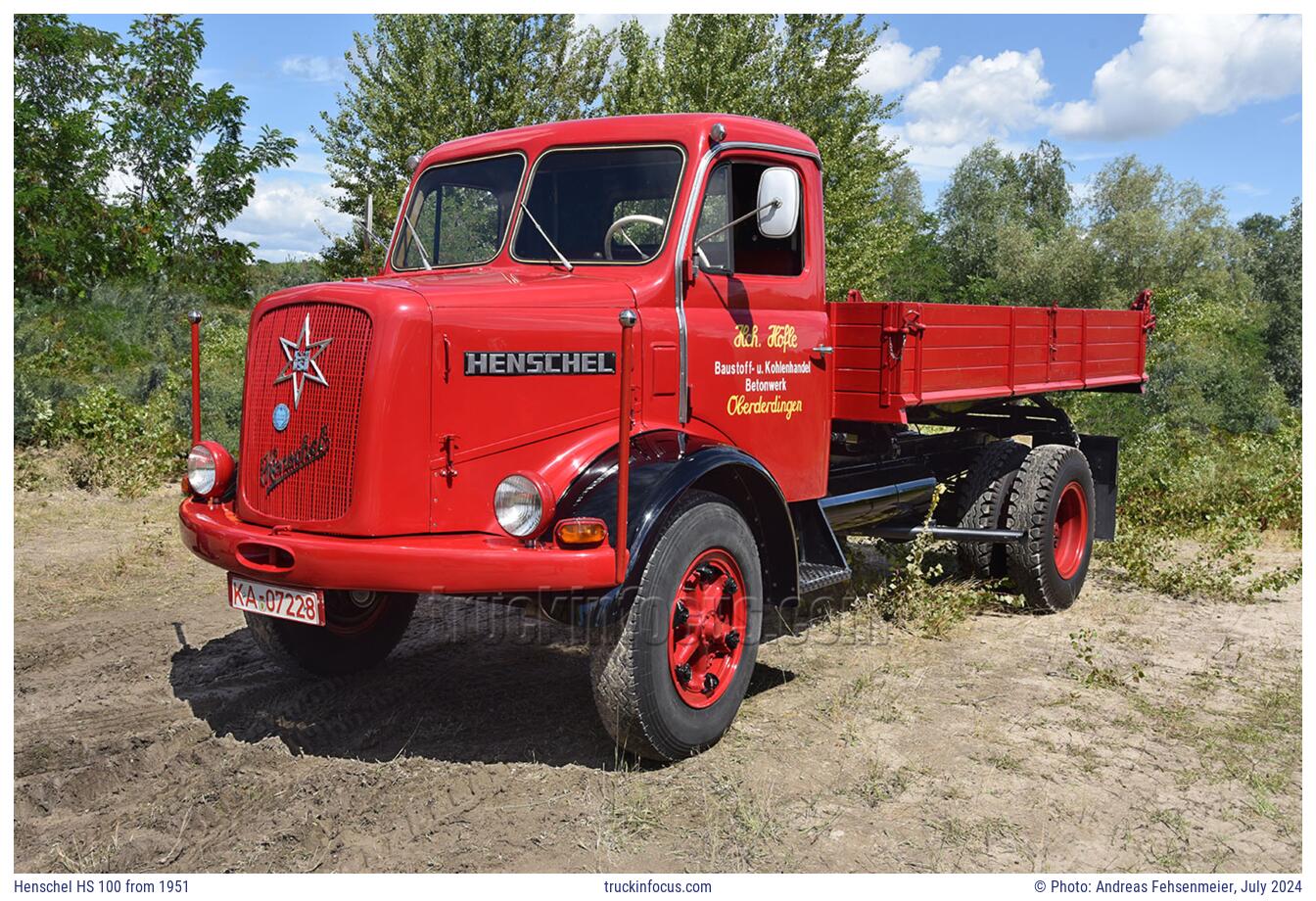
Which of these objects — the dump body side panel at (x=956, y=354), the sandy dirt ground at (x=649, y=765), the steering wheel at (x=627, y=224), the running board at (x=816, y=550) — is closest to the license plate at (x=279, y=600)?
the sandy dirt ground at (x=649, y=765)

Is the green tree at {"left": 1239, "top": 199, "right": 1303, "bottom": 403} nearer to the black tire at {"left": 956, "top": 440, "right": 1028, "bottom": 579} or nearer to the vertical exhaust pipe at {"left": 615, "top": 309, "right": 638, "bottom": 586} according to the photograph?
the black tire at {"left": 956, "top": 440, "right": 1028, "bottom": 579}

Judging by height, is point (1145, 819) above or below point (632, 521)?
below

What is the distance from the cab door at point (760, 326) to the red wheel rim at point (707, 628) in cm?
73

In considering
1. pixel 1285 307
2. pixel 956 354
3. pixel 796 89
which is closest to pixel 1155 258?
pixel 1285 307

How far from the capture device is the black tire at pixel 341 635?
521cm

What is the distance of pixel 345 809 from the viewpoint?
12.9ft

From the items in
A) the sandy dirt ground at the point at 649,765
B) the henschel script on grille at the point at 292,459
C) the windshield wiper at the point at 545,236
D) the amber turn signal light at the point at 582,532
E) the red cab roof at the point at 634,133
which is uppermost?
the red cab roof at the point at 634,133

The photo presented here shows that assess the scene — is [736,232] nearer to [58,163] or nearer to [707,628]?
[707,628]

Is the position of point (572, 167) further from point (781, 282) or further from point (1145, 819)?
point (1145, 819)

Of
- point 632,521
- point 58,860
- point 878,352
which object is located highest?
point 878,352

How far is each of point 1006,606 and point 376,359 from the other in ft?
15.1

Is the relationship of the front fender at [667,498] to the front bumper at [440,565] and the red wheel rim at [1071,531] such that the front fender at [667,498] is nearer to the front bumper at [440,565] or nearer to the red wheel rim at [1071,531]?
the front bumper at [440,565]

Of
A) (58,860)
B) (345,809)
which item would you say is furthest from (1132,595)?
(58,860)

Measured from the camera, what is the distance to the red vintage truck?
13.2 ft
